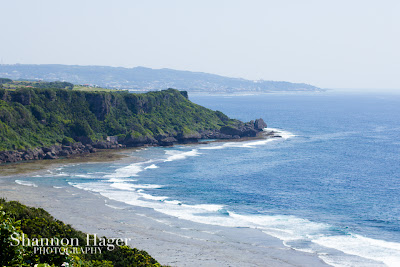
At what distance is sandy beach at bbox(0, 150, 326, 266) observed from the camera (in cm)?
4344

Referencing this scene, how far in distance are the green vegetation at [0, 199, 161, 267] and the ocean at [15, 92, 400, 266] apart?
19.9m

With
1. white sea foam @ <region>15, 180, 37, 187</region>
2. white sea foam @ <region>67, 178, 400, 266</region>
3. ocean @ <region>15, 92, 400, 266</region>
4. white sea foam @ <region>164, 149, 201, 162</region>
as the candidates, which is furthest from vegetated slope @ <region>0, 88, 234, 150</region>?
white sea foam @ <region>67, 178, 400, 266</region>

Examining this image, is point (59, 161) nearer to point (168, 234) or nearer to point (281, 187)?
point (281, 187)

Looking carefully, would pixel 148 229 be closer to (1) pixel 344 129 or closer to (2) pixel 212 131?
(2) pixel 212 131

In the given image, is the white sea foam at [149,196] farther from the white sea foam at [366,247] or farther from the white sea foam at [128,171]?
the white sea foam at [366,247]

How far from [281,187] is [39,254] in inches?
2198

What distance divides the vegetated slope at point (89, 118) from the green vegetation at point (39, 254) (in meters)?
64.4

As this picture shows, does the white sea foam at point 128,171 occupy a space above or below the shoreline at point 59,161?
above

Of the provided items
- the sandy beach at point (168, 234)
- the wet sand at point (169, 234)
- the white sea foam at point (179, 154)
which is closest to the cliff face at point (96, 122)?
the white sea foam at point (179, 154)

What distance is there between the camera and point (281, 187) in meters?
73.4

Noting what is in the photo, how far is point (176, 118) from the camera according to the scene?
14412 cm

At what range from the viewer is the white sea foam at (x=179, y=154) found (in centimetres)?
10206

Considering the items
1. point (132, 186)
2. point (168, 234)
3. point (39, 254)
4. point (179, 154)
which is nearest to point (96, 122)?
point (179, 154)

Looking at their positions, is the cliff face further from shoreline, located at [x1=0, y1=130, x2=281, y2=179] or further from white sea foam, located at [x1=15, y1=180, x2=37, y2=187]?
white sea foam, located at [x1=15, y1=180, x2=37, y2=187]
